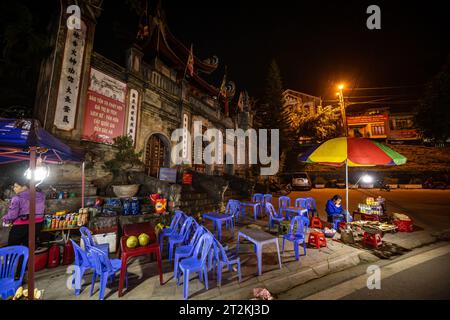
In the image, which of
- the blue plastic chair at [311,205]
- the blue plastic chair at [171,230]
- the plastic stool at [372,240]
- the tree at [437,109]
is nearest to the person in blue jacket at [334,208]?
the blue plastic chair at [311,205]

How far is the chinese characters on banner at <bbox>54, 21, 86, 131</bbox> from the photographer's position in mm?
7034

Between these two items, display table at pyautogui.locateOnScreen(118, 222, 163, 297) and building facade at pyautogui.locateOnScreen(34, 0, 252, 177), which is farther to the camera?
building facade at pyautogui.locateOnScreen(34, 0, 252, 177)

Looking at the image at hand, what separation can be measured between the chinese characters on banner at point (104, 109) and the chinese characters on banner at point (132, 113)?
28cm

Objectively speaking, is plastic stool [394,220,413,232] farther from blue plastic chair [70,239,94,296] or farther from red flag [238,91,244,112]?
red flag [238,91,244,112]

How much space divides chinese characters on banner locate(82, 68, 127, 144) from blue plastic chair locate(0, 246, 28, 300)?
19.4 feet

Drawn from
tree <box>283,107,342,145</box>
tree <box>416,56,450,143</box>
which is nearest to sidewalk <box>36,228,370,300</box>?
tree <box>416,56,450,143</box>

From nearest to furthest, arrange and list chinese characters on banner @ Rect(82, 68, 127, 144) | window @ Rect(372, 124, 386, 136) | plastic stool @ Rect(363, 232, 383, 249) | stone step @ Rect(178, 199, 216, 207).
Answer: plastic stool @ Rect(363, 232, 383, 249) < chinese characters on banner @ Rect(82, 68, 127, 144) < stone step @ Rect(178, 199, 216, 207) < window @ Rect(372, 124, 386, 136)

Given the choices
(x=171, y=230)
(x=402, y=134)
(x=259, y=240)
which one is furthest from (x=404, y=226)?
(x=402, y=134)

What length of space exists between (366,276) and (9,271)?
257 inches

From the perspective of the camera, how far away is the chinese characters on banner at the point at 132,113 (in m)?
9.61

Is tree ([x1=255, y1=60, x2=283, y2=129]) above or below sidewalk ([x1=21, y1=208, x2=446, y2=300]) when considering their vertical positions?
above

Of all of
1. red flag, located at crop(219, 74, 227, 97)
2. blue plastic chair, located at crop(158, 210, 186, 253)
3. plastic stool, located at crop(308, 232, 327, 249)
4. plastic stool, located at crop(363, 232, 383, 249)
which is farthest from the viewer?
red flag, located at crop(219, 74, 227, 97)
